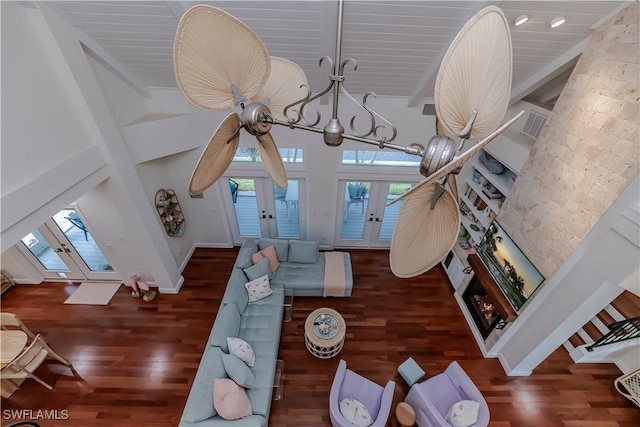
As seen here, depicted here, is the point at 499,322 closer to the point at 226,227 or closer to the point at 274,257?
the point at 274,257

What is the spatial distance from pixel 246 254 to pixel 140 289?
1846 mm

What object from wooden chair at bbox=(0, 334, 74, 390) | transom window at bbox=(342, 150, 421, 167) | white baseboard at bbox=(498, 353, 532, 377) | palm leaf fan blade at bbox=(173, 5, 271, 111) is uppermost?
palm leaf fan blade at bbox=(173, 5, 271, 111)

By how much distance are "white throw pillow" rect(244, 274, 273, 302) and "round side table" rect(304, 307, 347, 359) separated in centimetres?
85

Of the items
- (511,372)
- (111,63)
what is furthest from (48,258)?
(511,372)

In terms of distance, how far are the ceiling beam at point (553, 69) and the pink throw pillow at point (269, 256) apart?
435cm

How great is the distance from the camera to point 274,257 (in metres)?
4.86

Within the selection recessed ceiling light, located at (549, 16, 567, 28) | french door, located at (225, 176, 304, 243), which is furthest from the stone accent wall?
french door, located at (225, 176, 304, 243)

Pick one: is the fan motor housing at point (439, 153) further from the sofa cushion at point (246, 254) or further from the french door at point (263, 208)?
the french door at point (263, 208)

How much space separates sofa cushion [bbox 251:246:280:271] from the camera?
4.70 meters

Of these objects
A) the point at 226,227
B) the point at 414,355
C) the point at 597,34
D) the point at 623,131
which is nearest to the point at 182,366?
the point at 226,227

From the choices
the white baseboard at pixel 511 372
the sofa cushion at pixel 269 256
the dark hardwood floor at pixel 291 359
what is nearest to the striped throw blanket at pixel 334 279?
the dark hardwood floor at pixel 291 359

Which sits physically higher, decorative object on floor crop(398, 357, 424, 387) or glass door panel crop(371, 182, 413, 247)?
glass door panel crop(371, 182, 413, 247)

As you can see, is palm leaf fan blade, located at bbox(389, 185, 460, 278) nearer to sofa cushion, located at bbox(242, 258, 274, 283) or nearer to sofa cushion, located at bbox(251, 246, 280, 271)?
sofa cushion, located at bbox(242, 258, 274, 283)

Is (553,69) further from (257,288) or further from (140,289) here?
(140,289)
